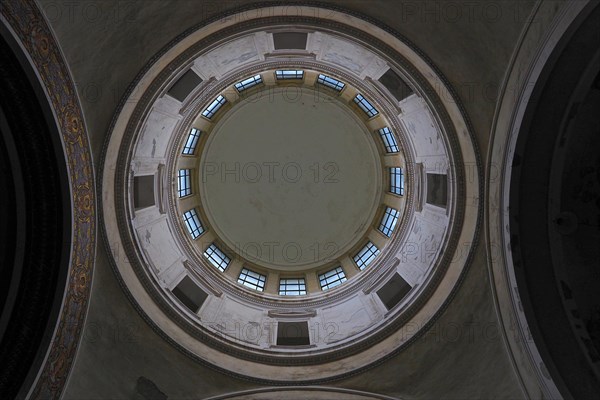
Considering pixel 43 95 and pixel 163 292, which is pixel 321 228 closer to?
pixel 163 292

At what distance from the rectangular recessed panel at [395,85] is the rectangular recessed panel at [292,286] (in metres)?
9.32

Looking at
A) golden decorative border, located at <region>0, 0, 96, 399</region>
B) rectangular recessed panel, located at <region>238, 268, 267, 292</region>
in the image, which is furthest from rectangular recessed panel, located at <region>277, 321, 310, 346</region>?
golden decorative border, located at <region>0, 0, 96, 399</region>

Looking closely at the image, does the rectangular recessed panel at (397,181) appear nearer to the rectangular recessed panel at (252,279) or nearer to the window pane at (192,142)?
the rectangular recessed panel at (252,279)

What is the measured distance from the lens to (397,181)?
20.5 m

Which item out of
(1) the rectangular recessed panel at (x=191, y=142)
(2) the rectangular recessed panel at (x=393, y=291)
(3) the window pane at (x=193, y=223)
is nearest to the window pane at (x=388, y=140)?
(2) the rectangular recessed panel at (x=393, y=291)

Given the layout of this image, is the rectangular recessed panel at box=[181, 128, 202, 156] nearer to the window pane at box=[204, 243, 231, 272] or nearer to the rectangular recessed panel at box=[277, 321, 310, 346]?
the window pane at box=[204, 243, 231, 272]

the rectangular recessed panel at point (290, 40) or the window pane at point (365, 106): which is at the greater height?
the rectangular recessed panel at point (290, 40)

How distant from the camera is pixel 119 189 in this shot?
12398 mm

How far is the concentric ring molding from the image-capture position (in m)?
11.4

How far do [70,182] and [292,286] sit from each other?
1199 cm

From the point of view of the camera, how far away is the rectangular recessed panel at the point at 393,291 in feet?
47.4

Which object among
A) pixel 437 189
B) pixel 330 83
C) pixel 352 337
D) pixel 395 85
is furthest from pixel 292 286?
pixel 395 85

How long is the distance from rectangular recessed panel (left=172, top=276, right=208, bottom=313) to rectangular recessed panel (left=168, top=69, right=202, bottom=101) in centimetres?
556

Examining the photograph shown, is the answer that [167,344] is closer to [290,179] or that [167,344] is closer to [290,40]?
[290,40]
